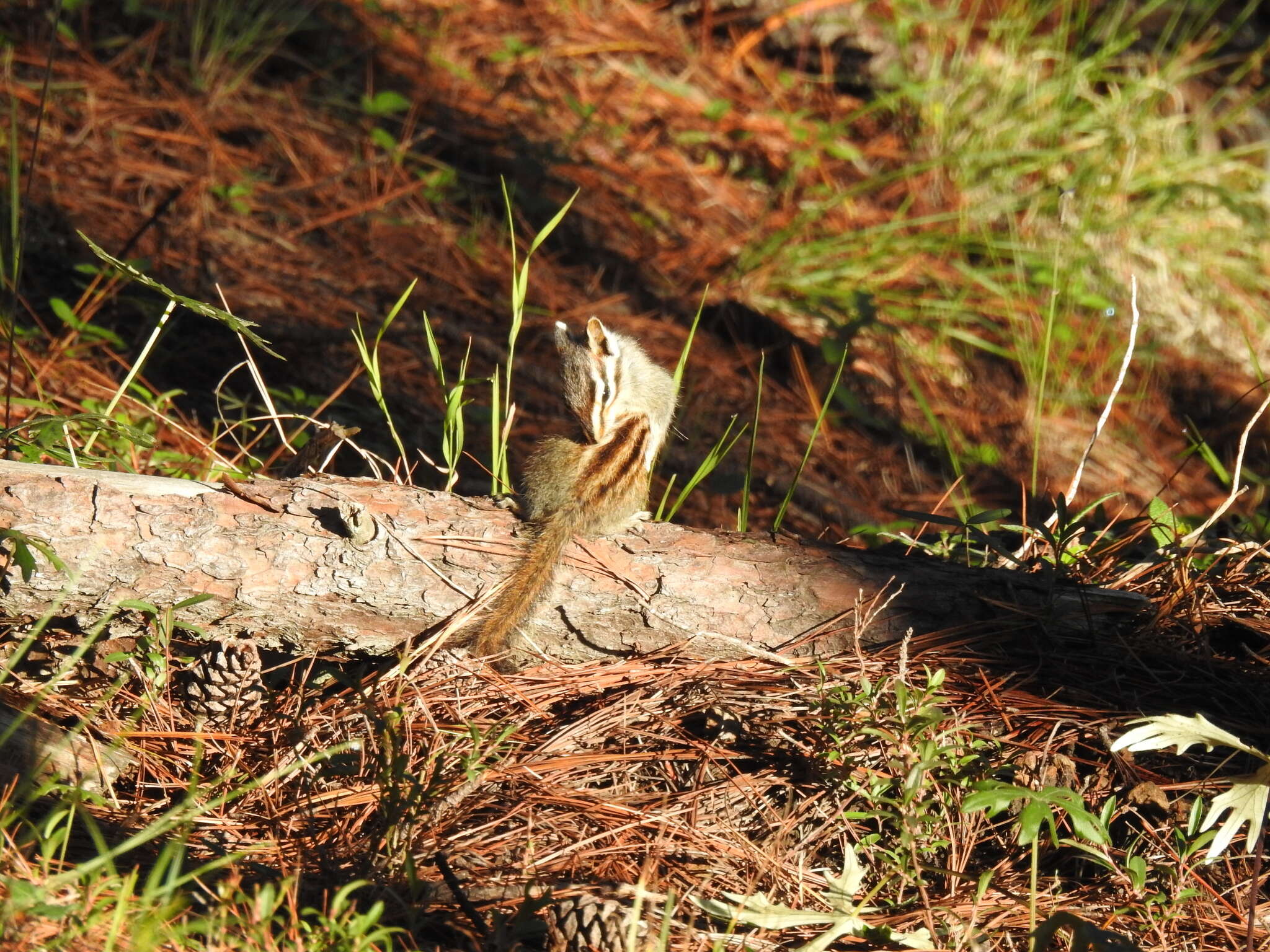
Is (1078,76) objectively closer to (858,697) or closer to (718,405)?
(718,405)

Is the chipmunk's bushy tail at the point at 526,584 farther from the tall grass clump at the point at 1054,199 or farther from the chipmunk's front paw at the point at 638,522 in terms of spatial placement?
the tall grass clump at the point at 1054,199

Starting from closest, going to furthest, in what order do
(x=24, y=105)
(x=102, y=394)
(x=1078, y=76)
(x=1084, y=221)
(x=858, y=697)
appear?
(x=858, y=697)
(x=102, y=394)
(x=24, y=105)
(x=1084, y=221)
(x=1078, y=76)

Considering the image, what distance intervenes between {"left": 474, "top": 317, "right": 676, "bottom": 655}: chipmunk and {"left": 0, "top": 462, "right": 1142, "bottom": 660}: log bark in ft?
0.22

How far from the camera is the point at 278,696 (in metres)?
→ 2.82

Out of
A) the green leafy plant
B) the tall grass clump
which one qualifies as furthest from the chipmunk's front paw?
the tall grass clump

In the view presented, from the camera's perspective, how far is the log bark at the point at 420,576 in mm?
2625

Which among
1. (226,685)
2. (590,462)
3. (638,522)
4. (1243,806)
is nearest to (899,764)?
(1243,806)

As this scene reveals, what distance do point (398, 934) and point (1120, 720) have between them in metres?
1.80

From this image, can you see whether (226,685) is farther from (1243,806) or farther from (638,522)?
(1243,806)

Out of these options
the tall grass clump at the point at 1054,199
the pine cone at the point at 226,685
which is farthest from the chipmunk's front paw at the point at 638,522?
the tall grass clump at the point at 1054,199

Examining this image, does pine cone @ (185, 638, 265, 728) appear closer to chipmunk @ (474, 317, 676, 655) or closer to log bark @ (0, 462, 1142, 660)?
log bark @ (0, 462, 1142, 660)

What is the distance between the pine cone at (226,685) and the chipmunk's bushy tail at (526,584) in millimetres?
594

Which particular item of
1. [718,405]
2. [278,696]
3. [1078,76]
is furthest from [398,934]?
[1078,76]

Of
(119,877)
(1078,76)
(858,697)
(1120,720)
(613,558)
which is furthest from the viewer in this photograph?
(1078,76)
